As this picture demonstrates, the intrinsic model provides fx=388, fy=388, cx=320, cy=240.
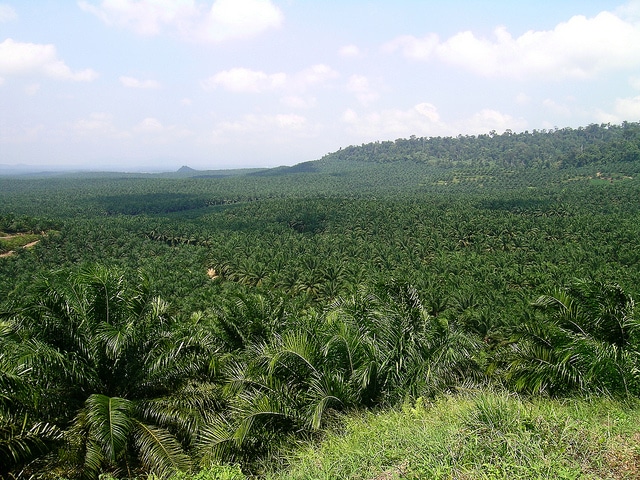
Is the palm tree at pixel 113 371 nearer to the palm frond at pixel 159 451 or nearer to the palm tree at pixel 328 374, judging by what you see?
the palm frond at pixel 159 451

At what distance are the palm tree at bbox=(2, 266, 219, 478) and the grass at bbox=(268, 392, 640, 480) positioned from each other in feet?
8.99

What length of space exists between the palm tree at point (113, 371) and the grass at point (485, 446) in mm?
2740

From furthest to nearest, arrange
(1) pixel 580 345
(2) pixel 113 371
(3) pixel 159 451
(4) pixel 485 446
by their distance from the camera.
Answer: (2) pixel 113 371
(1) pixel 580 345
(3) pixel 159 451
(4) pixel 485 446

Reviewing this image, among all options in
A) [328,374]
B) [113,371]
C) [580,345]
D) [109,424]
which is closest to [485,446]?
[328,374]

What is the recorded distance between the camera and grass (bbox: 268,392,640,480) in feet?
14.3

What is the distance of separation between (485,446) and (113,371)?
6.86 m

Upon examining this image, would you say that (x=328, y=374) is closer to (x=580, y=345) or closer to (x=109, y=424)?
(x=109, y=424)

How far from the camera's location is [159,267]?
4556cm

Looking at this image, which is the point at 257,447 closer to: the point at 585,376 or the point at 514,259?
the point at 585,376

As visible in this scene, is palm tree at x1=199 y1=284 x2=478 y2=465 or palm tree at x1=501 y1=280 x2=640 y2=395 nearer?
palm tree at x1=199 y1=284 x2=478 y2=465

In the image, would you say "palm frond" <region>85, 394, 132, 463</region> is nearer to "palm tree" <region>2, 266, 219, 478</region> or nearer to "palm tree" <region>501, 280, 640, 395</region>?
"palm tree" <region>2, 266, 219, 478</region>

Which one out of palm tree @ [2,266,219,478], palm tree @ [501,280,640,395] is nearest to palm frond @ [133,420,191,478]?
palm tree @ [2,266,219,478]

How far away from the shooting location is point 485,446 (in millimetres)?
4812

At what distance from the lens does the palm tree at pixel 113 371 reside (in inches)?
255
